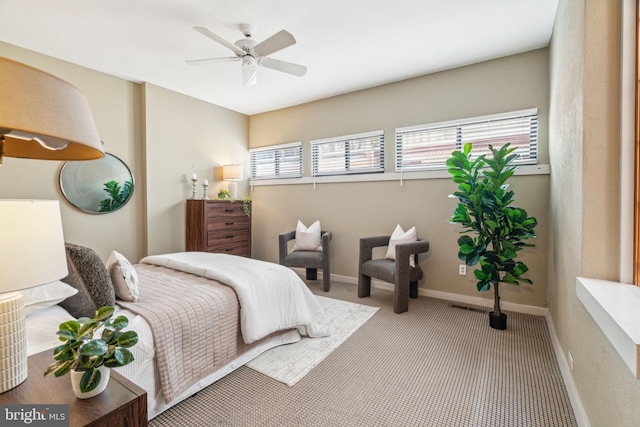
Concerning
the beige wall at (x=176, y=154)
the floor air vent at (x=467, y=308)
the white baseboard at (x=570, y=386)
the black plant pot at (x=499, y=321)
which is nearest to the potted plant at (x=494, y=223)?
the black plant pot at (x=499, y=321)

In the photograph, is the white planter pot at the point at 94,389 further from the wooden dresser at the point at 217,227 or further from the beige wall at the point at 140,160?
the wooden dresser at the point at 217,227

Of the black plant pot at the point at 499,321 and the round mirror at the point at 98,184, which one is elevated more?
the round mirror at the point at 98,184

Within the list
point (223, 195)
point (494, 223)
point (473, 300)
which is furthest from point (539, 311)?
point (223, 195)

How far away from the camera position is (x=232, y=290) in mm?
2064

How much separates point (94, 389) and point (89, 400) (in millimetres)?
32

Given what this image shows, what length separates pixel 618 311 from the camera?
3.51 ft

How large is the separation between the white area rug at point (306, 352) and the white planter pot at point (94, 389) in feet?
4.03

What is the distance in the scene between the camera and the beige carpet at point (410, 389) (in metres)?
1.61

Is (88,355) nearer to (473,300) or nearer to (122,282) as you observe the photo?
(122,282)

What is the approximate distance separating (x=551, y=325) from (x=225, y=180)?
15.4ft

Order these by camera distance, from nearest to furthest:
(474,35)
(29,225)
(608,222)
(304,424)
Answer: (29,225) < (608,222) < (304,424) < (474,35)

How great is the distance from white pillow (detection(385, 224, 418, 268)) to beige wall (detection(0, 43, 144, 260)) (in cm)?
337

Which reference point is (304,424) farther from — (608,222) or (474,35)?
(474,35)

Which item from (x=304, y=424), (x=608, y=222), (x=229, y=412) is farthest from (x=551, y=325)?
(x=229, y=412)
